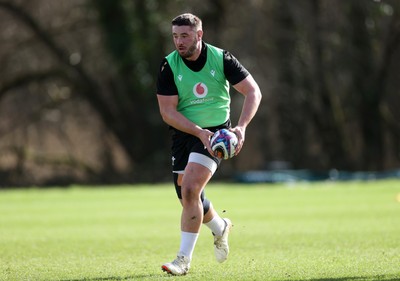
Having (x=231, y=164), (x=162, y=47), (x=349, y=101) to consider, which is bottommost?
(x=231, y=164)

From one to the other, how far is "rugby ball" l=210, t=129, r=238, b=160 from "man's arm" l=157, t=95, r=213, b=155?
0.25ft

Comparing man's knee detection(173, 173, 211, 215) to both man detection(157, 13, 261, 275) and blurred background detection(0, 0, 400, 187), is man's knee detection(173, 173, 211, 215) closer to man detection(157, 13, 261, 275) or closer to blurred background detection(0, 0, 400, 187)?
man detection(157, 13, 261, 275)

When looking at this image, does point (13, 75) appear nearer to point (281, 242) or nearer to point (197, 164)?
point (281, 242)

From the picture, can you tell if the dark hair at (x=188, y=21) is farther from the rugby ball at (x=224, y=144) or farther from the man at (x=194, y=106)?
the rugby ball at (x=224, y=144)

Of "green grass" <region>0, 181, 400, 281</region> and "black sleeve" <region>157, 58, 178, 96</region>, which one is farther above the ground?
"black sleeve" <region>157, 58, 178, 96</region>

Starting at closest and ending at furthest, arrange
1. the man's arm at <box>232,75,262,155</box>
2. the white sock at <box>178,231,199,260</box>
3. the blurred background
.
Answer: the white sock at <box>178,231,199,260</box>
the man's arm at <box>232,75,262,155</box>
the blurred background

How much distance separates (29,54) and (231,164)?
9032 mm

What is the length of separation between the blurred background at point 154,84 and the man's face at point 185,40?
967 inches

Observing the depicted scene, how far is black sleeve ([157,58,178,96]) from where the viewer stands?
8.70 metres

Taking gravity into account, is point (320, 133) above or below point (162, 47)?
below

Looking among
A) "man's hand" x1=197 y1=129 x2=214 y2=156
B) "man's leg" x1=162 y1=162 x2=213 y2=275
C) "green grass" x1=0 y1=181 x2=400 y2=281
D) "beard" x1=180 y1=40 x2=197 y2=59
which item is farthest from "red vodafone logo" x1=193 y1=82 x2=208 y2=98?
"green grass" x1=0 y1=181 x2=400 y2=281

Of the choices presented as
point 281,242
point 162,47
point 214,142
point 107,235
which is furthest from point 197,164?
→ point 162,47

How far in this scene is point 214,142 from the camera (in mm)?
8266

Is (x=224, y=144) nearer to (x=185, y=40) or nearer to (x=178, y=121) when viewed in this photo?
(x=178, y=121)
